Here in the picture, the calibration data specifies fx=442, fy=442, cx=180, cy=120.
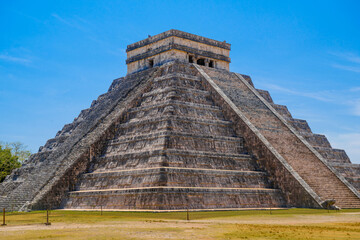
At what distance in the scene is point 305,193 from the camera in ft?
64.7

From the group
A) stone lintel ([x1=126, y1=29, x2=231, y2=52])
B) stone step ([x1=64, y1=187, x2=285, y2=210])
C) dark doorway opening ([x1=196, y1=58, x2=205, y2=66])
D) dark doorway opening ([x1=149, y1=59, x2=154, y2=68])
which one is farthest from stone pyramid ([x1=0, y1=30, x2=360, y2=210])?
dark doorway opening ([x1=196, y1=58, x2=205, y2=66])

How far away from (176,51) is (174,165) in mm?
12653

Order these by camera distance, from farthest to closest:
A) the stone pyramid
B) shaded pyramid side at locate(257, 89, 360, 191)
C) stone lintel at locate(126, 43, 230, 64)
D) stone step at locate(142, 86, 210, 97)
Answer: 1. stone lintel at locate(126, 43, 230, 64)
2. shaded pyramid side at locate(257, 89, 360, 191)
3. stone step at locate(142, 86, 210, 97)
4. the stone pyramid

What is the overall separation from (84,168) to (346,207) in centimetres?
1270

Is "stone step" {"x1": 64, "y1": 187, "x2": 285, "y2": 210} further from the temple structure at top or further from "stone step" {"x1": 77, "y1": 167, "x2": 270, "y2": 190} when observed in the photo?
the temple structure at top

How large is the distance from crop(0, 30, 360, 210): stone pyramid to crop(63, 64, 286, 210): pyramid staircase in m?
0.05

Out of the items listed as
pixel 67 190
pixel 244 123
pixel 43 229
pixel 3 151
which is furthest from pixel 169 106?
pixel 3 151

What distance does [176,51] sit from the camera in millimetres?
29969

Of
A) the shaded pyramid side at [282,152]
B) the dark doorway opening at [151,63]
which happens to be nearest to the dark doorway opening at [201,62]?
the dark doorway opening at [151,63]

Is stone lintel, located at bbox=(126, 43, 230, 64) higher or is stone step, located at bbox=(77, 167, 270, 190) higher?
stone lintel, located at bbox=(126, 43, 230, 64)

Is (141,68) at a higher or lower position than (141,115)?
higher

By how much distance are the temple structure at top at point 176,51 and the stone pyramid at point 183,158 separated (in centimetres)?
144

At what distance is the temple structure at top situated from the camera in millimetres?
30078

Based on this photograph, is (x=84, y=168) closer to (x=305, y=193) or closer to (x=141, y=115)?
(x=141, y=115)
